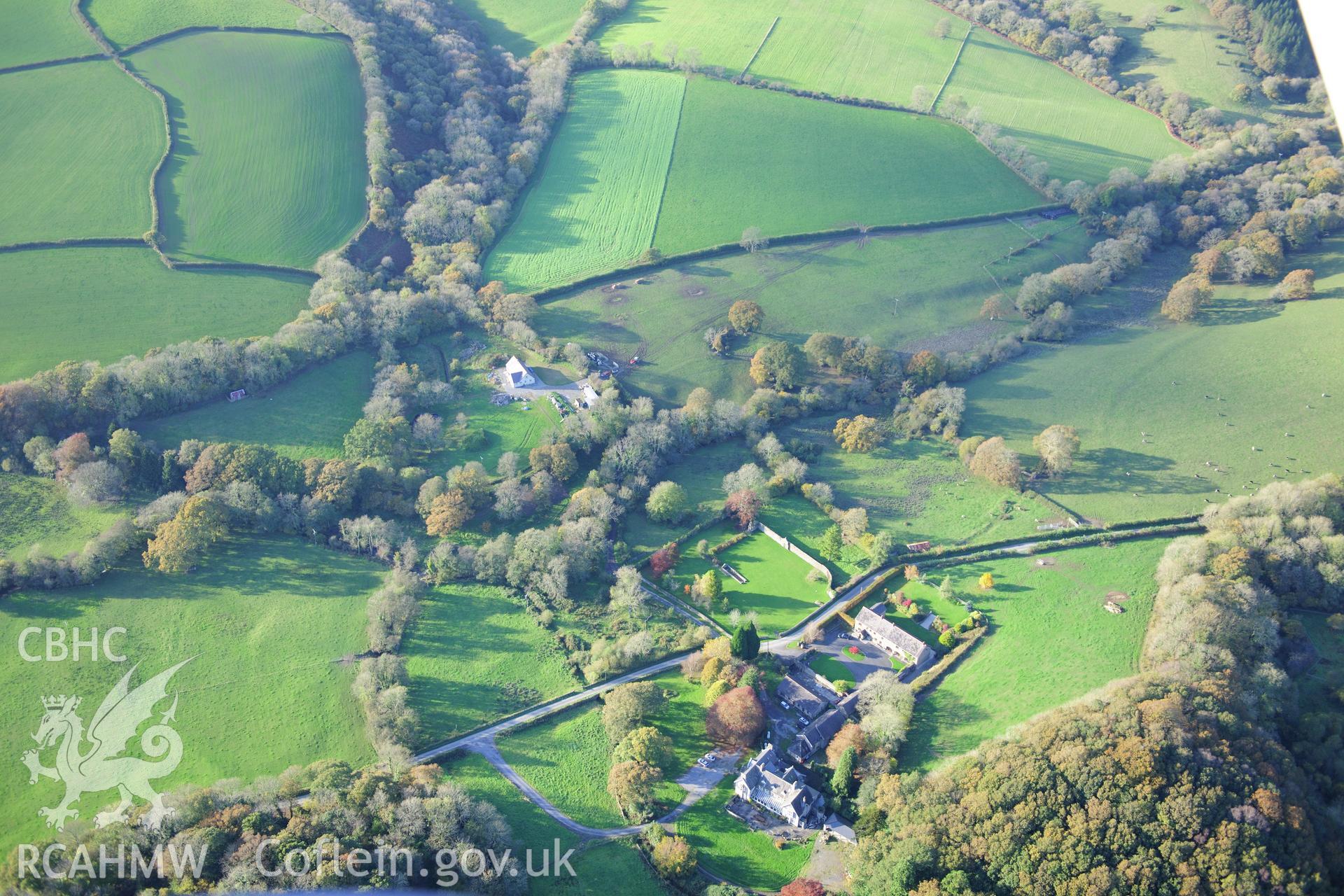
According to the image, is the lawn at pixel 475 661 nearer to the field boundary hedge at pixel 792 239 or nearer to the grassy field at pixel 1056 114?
the field boundary hedge at pixel 792 239

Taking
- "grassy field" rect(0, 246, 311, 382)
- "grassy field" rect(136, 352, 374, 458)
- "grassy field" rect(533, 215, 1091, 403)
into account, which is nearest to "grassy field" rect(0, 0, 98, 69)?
"grassy field" rect(0, 246, 311, 382)

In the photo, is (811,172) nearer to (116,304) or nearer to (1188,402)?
(1188,402)

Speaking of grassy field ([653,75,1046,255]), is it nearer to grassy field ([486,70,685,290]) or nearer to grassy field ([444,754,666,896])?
grassy field ([486,70,685,290])

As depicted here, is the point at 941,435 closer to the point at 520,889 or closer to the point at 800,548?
the point at 800,548

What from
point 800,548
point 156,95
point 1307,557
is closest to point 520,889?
point 800,548

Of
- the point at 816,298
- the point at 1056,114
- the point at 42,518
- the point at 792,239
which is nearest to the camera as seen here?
the point at 42,518

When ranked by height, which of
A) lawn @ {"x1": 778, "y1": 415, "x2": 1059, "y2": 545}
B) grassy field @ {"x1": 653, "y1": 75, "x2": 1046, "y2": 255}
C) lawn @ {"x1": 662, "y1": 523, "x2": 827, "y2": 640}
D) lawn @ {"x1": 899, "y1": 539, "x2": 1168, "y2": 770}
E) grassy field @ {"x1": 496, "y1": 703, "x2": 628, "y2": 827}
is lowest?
grassy field @ {"x1": 496, "y1": 703, "x2": 628, "y2": 827}


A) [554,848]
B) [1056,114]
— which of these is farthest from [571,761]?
[1056,114]
